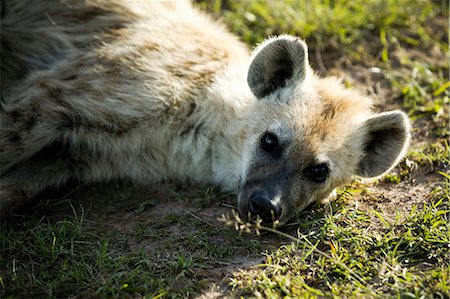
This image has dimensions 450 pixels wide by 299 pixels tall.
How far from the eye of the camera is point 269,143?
3416 mm

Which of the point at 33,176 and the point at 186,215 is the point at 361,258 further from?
the point at 33,176

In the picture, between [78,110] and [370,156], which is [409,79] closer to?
[370,156]

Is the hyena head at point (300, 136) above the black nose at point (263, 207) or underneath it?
above

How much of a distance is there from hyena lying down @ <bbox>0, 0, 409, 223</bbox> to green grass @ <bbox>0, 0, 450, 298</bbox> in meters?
0.17

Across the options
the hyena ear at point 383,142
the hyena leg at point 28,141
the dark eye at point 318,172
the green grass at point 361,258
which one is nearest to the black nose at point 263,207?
the green grass at point 361,258

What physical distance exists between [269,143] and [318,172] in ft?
0.97

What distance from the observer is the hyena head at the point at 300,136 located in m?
3.28

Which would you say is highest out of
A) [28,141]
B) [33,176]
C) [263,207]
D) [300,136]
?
[300,136]

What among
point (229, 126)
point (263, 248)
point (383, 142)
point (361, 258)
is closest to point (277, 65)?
point (229, 126)

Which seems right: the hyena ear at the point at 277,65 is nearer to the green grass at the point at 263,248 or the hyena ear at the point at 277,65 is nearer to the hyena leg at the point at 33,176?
the green grass at the point at 263,248

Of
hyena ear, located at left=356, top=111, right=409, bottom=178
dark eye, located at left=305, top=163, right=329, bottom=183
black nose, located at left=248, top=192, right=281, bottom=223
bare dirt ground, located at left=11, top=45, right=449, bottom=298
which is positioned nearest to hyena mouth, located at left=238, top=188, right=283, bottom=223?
black nose, located at left=248, top=192, right=281, bottom=223

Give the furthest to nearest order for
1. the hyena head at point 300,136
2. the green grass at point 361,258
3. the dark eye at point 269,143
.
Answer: the dark eye at point 269,143 < the hyena head at point 300,136 < the green grass at point 361,258

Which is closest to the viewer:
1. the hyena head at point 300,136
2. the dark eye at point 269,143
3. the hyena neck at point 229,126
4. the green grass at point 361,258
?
the green grass at point 361,258

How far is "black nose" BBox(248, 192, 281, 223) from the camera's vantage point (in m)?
3.11
